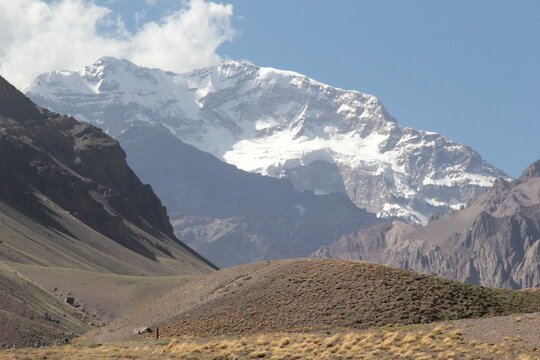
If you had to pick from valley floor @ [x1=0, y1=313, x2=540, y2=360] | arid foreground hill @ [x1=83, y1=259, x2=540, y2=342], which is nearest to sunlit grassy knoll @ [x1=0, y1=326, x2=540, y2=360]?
valley floor @ [x1=0, y1=313, x2=540, y2=360]

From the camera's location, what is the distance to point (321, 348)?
53969mm

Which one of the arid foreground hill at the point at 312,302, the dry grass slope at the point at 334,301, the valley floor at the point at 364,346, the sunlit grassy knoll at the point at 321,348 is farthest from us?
the arid foreground hill at the point at 312,302

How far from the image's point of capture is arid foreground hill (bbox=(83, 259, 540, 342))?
66.5m

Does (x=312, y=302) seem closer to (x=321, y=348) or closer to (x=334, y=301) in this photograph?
(x=334, y=301)

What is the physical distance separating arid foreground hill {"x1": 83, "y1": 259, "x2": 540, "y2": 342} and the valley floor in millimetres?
5559

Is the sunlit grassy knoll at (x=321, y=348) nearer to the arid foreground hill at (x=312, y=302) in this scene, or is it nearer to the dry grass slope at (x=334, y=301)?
the dry grass slope at (x=334, y=301)

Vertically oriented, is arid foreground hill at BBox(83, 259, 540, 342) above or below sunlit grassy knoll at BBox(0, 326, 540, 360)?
above

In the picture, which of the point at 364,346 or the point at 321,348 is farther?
the point at 364,346

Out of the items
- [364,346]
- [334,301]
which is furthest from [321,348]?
[334,301]

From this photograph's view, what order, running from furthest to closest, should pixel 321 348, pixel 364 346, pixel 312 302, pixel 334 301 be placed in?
pixel 312 302
pixel 334 301
pixel 364 346
pixel 321 348

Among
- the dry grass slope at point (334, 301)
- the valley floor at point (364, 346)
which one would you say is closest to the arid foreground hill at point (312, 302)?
the dry grass slope at point (334, 301)

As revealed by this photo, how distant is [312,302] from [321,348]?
15.5 meters

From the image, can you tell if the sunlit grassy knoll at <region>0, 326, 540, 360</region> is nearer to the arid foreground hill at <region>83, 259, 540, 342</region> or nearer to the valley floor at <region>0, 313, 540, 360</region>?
the valley floor at <region>0, 313, 540, 360</region>

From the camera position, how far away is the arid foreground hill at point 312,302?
218ft
